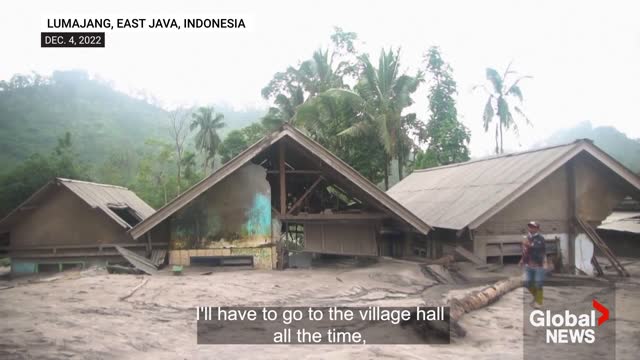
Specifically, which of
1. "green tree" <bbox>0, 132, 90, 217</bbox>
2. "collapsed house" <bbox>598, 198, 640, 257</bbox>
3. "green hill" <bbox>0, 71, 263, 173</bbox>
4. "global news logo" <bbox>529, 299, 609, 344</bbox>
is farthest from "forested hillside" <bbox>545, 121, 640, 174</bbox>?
"green hill" <bbox>0, 71, 263, 173</bbox>

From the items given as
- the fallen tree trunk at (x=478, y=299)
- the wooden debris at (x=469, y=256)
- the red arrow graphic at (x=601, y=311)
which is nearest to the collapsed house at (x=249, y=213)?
the wooden debris at (x=469, y=256)

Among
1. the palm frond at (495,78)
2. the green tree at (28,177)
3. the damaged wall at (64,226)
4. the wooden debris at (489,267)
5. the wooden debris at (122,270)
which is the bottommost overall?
the wooden debris at (489,267)

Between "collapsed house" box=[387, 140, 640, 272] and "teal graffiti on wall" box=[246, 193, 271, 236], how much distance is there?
520 cm

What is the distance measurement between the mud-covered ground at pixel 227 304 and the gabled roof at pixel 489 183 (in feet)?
6.17

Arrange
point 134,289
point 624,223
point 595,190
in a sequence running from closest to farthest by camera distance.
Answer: point 134,289, point 595,190, point 624,223

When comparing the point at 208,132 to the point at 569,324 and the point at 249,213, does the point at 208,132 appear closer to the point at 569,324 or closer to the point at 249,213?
the point at 249,213

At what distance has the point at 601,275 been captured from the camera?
1374cm

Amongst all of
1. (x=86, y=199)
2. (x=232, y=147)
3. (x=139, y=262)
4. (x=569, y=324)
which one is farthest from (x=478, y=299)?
(x=232, y=147)

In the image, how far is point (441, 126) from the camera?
32844 mm

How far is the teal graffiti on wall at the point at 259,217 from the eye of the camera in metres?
13.0

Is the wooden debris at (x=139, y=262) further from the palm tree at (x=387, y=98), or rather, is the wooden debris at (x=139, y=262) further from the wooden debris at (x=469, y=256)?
the palm tree at (x=387, y=98)

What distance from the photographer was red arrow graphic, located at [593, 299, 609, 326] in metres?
8.50

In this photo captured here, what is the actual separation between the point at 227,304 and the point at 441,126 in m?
27.0

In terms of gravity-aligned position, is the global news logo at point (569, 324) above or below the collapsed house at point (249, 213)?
below
